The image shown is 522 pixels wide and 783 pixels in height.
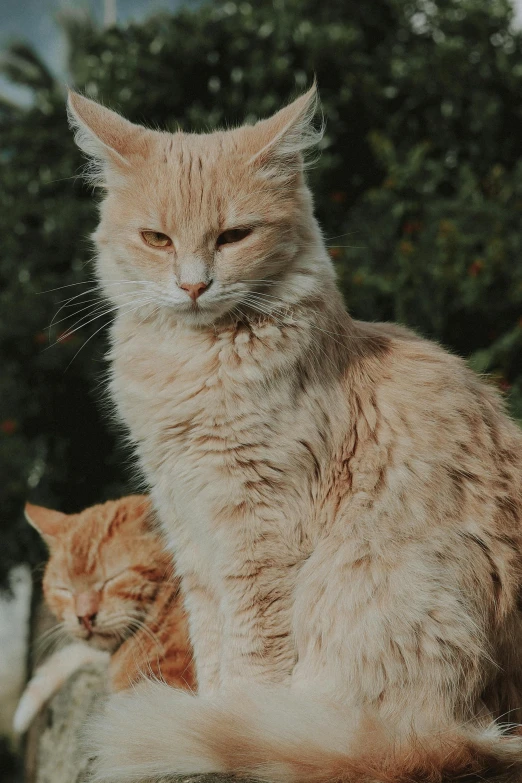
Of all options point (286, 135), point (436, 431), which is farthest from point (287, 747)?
point (286, 135)

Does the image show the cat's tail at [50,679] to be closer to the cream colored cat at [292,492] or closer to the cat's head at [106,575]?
the cat's head at [106,575]

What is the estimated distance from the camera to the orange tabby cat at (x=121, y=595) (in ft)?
10.7

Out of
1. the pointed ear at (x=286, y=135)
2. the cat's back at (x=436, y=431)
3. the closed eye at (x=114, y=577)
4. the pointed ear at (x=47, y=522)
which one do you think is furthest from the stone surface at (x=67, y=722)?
the pointed ear at (x=286, y=135)

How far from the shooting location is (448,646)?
2.45 metres

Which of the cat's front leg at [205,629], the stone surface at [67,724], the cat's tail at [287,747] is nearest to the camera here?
the cat's tail at [287,747]

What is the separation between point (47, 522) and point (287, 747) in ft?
5.57

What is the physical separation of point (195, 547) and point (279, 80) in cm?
381

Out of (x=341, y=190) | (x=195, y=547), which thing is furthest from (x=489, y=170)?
(x=195, y=547)

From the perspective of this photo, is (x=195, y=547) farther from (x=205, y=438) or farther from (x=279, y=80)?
(x=279, y=80)

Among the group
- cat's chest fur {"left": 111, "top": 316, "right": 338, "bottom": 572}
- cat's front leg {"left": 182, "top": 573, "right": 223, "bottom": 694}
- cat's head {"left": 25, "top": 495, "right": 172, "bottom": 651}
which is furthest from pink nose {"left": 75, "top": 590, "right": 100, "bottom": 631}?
cat's chest fur {"left": 111, "top": 316, "right": 338, "bottom": 572}

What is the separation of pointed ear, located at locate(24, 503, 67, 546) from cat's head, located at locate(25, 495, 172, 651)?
0.07 feet

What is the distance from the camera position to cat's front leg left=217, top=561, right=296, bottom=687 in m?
2.56

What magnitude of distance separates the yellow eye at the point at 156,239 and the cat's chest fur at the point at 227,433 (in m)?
0.30

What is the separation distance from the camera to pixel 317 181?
549cm
